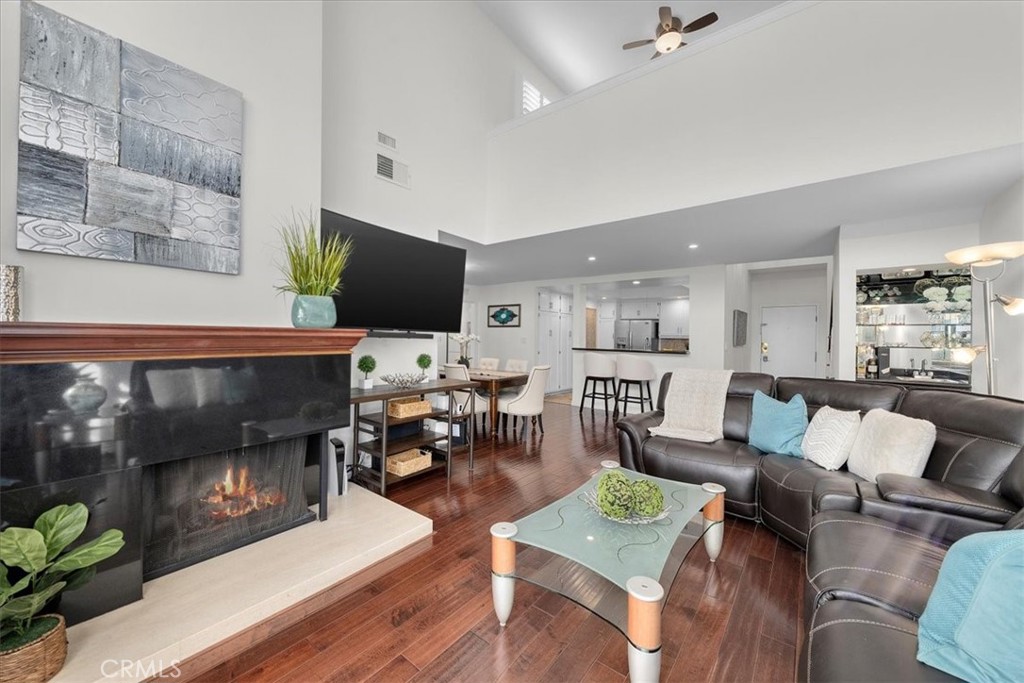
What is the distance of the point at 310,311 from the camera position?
2.19 m

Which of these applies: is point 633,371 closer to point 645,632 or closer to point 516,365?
point 516,365

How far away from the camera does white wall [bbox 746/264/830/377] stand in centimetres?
728

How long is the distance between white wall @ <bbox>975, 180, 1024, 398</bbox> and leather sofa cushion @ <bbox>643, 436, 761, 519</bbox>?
78.0 inches

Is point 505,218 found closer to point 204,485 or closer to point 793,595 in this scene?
point 204,485

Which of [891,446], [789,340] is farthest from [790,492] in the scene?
[789,340]

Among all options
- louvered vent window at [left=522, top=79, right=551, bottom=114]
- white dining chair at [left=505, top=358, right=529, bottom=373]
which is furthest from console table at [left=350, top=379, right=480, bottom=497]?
louvered vent window at [left=522, top=79, right=551, bottom=114]

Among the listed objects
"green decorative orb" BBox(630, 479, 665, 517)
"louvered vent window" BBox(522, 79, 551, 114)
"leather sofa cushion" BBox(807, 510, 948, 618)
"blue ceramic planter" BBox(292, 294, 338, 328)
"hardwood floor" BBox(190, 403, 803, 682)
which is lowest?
"hardwood floor" BBox(190, 403, 803, 682)

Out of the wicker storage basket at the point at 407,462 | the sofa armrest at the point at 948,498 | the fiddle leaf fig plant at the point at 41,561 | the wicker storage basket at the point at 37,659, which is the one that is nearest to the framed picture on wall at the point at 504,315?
the wicker storage basket at the point at 407,462

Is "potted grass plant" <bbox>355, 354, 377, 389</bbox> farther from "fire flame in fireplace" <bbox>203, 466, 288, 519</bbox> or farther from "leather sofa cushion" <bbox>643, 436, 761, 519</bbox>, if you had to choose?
"leather sofa cushion" <bbox>643, 436, 761, 519</bbox>

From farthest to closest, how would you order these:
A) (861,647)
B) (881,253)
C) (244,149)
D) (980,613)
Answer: (881,253) < (244,149) < (861,647) < (980,613)

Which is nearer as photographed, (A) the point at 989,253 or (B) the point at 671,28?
(A) the point at 989,253

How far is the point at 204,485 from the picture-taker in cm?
200

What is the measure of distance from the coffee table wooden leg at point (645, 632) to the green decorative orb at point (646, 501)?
0.56 metres

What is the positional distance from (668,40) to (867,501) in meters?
5.05
